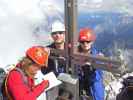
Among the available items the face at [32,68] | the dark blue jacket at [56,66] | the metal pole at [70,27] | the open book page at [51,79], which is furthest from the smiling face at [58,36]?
the face at [32,68]

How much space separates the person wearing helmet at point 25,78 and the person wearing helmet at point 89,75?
84 centimetres

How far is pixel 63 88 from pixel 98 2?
16.2 ft

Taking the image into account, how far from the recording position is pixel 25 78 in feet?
15.3

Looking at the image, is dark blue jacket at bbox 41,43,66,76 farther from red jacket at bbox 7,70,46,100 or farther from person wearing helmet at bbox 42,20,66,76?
red jacket at bbox 7,70,46,100

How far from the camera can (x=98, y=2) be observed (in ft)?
32.8

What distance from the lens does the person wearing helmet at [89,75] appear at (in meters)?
5.48

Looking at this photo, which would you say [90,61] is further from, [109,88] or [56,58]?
[109,88]

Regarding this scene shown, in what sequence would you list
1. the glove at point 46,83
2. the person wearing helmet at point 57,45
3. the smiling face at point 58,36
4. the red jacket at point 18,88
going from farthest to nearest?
1. the smiling face at point 58,36
2. the person wearing helmet at point 57,45
3. the glove at point 46,83
4. the red jacket at point 18,88

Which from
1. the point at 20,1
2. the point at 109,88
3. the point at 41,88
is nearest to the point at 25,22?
the point at 20,1

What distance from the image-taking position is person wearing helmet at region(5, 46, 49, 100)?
15.1 ft

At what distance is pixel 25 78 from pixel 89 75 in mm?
1147

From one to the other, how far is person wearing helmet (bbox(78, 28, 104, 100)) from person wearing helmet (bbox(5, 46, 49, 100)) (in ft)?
2.76

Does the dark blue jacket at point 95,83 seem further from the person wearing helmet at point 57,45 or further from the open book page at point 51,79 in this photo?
the open book page at point 51,79

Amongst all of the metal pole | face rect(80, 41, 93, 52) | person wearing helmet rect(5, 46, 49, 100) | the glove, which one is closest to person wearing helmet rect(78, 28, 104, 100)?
face rect(80, 41, 93, 52)
